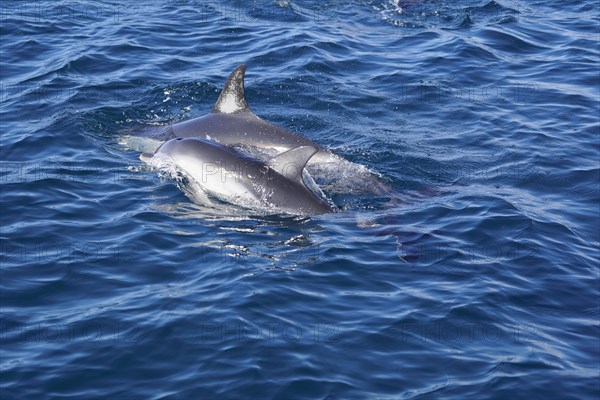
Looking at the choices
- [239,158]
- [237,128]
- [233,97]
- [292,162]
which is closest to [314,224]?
[292,162]

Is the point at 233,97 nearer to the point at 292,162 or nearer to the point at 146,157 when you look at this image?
the point at 146,157

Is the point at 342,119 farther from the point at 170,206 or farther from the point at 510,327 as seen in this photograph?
the point at 510,327

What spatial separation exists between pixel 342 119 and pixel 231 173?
4557 millimetres

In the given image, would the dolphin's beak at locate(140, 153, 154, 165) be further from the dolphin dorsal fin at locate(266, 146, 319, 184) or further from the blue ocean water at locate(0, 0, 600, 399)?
the dolphin dorsal fin at locate(266, 146, 319, 184)

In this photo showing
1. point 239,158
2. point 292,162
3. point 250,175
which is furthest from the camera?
point 239,158

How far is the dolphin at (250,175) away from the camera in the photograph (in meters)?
13.9

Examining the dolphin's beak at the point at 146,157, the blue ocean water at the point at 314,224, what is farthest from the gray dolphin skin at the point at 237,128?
the blue ocean water at the point at 314,224

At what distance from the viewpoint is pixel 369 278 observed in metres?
Result: 12.3

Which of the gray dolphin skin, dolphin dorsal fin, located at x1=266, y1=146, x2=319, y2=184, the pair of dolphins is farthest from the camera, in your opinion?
the gray dolphin skin

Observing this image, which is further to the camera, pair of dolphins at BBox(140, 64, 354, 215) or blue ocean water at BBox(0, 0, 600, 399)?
pair of dolphins at BBox(140, 64, 354, 215)

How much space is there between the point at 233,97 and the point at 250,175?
2521 mm

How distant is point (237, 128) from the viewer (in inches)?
638

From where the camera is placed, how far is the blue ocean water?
10.3 metres

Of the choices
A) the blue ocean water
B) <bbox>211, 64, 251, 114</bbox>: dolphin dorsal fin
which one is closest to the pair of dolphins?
<bbox>211, 64, 251, 114</bbox>: dolphin dorsal fin
